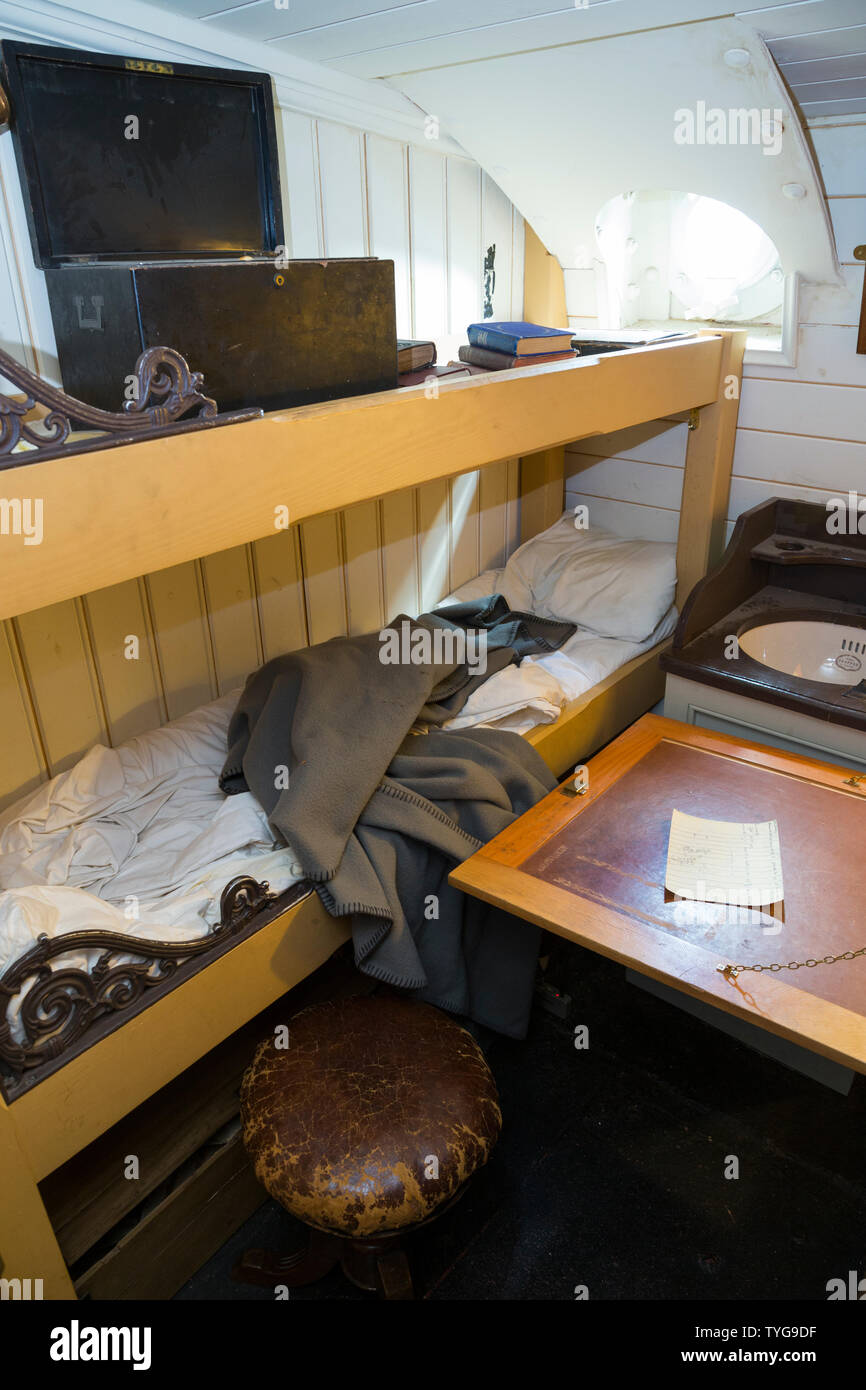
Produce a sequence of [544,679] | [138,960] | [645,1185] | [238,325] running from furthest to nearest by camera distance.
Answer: [544,679], [645,1185], [138,960], [238,325]

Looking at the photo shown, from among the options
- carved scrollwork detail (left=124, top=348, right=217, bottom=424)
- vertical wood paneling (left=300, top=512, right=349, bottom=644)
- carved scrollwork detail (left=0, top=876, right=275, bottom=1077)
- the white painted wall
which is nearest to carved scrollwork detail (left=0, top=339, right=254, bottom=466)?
carved scrollwork detail (left=124, top=348, right=217, bottom=424)

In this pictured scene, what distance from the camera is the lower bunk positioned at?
3.86ft

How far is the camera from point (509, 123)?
6.20ft

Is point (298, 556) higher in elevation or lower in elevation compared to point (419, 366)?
lower

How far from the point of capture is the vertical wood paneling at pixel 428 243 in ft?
6.54

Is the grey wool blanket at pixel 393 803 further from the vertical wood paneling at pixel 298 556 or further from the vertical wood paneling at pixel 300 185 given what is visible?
the vertical wood paneling at pixel 300 185

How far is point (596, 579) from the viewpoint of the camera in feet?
7.88

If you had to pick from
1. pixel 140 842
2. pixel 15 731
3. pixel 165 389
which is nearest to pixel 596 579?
pixel 140 842

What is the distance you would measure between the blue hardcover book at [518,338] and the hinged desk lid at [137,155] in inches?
17.1

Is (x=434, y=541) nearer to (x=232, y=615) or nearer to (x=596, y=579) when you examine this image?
(x=596, y=579)

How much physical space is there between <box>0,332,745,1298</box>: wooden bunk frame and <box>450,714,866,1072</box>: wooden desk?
384 millimetres

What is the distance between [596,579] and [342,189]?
3.65 feet

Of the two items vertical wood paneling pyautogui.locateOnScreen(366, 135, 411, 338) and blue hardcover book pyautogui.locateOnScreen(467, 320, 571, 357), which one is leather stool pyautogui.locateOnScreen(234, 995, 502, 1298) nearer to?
blue hardcover book pyautogui.locateOnScreen(467, 320, 571, 357)
